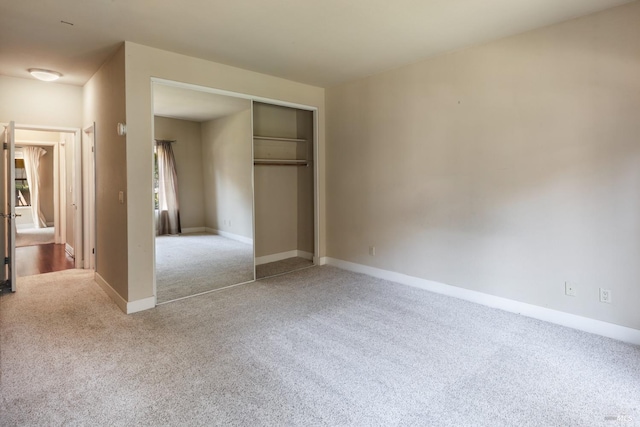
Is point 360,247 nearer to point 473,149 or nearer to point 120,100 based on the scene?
point 473,149

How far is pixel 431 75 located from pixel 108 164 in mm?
3767

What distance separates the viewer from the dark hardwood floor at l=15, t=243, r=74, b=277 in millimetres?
5188

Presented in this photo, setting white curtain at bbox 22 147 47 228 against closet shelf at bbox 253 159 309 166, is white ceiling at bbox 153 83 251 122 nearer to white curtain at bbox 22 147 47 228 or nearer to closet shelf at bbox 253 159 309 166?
closet shelf at bbox 253 159 309 166

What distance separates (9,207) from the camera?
429 centimetres

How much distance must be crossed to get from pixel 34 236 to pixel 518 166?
9.93 meters

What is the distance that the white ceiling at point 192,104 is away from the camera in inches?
145

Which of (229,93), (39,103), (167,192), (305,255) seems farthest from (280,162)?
(39,103)

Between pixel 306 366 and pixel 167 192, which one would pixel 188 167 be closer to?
pixel 167 192

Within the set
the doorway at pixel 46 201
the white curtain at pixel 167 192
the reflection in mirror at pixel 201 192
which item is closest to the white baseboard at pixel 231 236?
the reflection in mirror at pixel 201 192

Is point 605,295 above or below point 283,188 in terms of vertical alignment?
below

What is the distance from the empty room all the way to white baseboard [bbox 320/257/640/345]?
0.7 inches

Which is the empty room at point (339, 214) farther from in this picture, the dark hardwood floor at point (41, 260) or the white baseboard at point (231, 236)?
the dark hardwood floor at point (41, 260)

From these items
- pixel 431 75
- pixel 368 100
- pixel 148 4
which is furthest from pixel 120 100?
pixel 431 75

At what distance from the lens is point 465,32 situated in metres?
3.20
